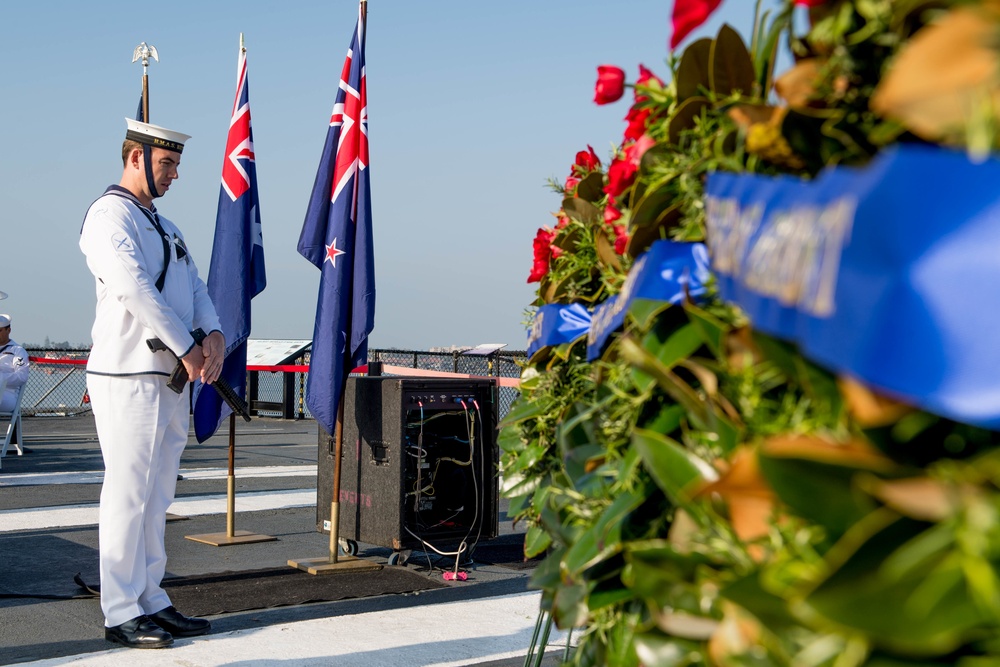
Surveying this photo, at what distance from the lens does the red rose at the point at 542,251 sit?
2203mm

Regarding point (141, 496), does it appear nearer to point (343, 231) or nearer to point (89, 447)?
point (343, 231)

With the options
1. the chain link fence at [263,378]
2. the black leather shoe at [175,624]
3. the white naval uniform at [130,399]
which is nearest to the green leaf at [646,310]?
the white naval uniform at [130,399]

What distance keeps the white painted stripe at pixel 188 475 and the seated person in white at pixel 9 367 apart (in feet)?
4.11

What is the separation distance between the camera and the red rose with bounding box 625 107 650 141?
1.51 meters

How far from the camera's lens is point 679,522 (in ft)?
3.51

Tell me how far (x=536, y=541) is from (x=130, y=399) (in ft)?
8.69

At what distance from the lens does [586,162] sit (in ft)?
6.95

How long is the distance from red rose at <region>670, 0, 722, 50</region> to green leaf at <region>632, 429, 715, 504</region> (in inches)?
17.3

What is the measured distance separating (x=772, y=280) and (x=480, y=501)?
17.2 ft

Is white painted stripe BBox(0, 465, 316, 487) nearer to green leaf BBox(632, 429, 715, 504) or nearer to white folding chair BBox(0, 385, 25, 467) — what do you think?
white folding chair BBox(0, 385, 25, 467)

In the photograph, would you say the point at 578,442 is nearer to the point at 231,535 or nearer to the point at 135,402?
the point at 135,402

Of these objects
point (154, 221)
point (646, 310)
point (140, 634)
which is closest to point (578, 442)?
point (646, 310)

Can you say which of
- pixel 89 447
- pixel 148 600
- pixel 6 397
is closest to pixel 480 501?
pixel 148 600

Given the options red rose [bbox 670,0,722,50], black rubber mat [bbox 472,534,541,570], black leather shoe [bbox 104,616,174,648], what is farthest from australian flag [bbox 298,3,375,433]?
red rose [bbox 670,0,722,50]
